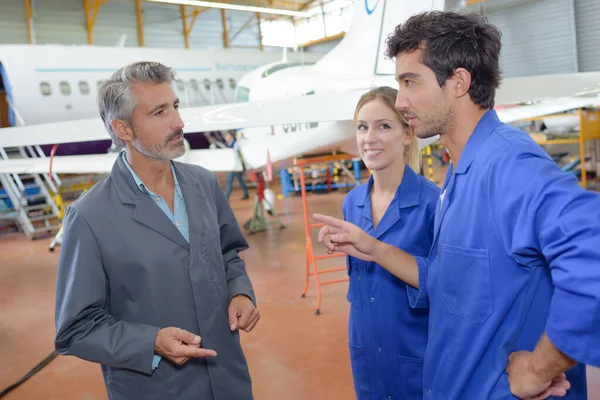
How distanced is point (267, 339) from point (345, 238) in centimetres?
292

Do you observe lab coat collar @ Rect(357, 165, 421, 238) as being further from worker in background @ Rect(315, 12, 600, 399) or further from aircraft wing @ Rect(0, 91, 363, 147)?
aircraft wing @ Rect(0, 91, 363, 147)

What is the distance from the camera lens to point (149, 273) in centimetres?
171

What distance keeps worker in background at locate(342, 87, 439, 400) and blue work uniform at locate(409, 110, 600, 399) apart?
43 centimetres

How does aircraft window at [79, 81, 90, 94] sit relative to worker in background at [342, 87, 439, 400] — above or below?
above

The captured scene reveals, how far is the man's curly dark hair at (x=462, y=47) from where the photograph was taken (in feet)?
4.38

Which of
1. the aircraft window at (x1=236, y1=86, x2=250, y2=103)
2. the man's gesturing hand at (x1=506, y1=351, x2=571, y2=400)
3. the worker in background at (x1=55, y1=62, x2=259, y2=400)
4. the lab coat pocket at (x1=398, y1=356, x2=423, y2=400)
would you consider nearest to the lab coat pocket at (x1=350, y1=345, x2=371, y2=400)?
the lab coat pocket at (x1=398, y1=356, x2=423, y2=400)

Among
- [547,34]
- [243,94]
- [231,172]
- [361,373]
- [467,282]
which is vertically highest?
[547,34]

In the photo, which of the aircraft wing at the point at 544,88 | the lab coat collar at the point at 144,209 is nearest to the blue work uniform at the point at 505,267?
the lab coat collar at the point at 144,209

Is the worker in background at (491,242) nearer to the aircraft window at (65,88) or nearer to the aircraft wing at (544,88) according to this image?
the aircraft wing at (544,88)

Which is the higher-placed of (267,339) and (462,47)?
(462,47)

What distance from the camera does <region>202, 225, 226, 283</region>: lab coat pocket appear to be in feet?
6.10

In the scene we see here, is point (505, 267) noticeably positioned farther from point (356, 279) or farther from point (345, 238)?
point (356, 279)

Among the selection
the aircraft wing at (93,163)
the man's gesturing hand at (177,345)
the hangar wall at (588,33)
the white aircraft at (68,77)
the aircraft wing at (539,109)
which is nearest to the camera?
the man's gesturing hand at (177,345)

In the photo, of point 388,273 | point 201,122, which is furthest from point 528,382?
point 201,122
